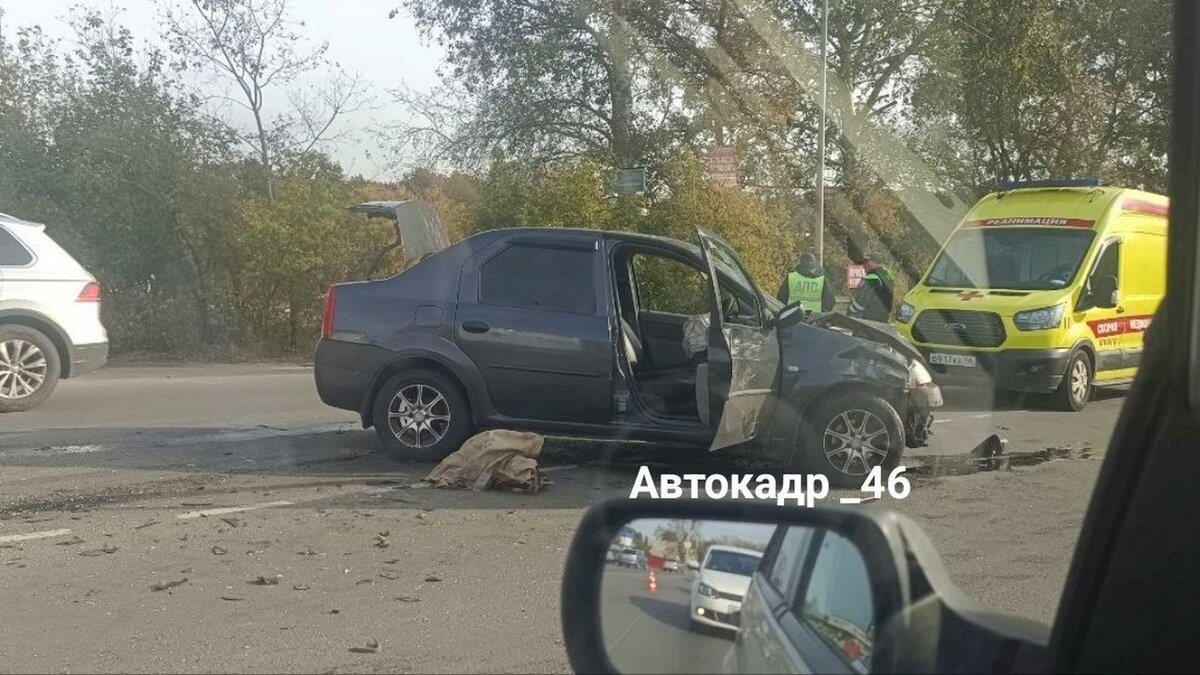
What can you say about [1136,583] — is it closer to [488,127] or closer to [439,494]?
[439,494]

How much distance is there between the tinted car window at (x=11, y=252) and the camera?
443 inches

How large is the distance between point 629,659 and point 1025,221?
12153 millimetres

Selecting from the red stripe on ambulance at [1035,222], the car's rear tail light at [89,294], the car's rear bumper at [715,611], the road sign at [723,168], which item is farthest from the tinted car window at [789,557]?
the road sign at [723,168]

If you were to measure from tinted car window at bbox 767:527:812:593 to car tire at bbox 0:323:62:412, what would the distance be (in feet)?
34.8

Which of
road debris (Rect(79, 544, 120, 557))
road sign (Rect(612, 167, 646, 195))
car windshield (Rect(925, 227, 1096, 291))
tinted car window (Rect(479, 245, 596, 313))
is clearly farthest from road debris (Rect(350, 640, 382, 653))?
road sign (Rect(612, 167, 646, 195))

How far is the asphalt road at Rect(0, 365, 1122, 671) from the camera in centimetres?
449

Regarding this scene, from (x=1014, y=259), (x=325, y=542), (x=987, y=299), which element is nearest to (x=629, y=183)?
(x=1014, y=259)

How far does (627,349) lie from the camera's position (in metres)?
8.19

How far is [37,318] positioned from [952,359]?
9303 millimetres

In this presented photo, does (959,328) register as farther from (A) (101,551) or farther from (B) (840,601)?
(B) (840,601)

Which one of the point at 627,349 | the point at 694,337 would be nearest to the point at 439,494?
the point at 627,349

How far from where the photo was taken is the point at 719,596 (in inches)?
94.7

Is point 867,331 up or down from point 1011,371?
up

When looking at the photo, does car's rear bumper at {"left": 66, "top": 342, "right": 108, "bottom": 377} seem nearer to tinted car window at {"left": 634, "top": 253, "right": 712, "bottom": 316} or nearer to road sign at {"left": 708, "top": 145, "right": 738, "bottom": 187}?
tinted car window at {"left": 634, "top": 253, "right": 712, "bottom": 316}
